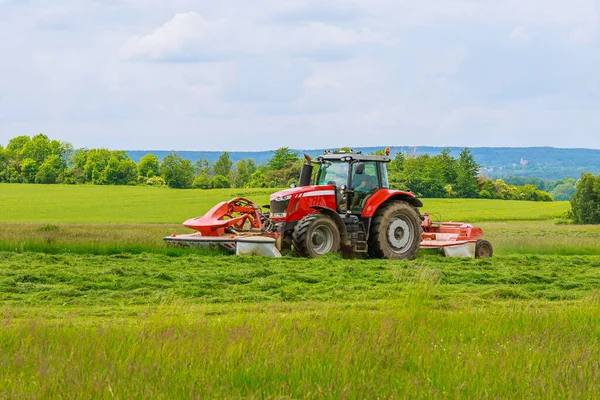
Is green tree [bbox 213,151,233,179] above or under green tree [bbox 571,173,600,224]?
above

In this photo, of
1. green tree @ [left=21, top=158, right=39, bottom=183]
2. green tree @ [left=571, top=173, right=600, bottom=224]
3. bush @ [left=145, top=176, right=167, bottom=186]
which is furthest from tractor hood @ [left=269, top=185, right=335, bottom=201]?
green tree @ [left=21, top=158, right=39, bottom=183]

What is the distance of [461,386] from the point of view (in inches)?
237

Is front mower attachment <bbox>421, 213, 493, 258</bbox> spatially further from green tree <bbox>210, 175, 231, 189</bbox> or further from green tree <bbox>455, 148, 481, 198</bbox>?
green tree <bbox>210, 175, 231, 189</bbox>

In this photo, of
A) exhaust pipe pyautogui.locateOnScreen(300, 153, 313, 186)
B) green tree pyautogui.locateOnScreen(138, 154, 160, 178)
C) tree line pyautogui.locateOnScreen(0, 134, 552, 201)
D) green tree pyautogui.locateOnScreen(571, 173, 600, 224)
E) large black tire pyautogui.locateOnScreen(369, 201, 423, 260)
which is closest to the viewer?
large black tire pyautogui.locateOnScreen(369, 201, 423, 260)

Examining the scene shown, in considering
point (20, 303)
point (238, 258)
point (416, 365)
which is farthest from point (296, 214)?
point (416, 365)

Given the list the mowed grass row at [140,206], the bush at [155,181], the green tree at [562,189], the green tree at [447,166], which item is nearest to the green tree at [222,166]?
the bush at [155,181]

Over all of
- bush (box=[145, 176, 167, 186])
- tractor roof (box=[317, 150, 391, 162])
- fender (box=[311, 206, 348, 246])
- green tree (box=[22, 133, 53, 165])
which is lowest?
bush (box=[145, 176, 167, 186])

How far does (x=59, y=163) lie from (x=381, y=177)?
90.2m

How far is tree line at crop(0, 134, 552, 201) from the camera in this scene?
80.6m

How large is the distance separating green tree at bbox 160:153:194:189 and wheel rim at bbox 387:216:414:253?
78506 mm

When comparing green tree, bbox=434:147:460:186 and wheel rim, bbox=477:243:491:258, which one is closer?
wheel rim, bbox=477:243:491:258

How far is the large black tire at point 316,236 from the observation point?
A: 691 inches

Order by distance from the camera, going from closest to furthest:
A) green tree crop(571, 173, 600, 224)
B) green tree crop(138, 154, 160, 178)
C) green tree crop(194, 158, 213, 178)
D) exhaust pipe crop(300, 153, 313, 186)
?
1. exhaust pipe crop(300, 153, 313, 186)
2. green tree crop(571, 173, 600, 224)
3. green tree crop(138, 154, 160, 178)
4. green tree crop(194, 158, 213, 178)

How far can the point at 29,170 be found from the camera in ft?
330
